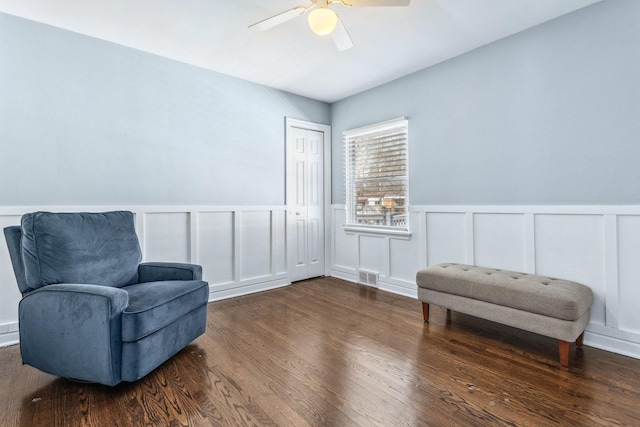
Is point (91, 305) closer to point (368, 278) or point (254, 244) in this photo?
point (254, 244)

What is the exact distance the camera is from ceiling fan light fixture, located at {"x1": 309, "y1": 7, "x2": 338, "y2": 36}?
1.96 m

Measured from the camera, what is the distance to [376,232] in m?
3.94

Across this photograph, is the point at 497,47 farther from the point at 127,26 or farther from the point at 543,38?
the point at 127,26

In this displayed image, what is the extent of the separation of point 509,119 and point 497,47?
67 cm

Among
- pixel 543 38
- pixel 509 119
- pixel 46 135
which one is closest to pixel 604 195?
pixel 509 119

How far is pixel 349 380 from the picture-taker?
190 cm

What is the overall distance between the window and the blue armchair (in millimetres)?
2324

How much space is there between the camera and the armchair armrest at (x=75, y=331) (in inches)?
67.7

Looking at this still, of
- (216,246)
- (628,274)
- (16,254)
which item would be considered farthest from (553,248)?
(16,254)

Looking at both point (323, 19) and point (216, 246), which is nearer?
point (323, 19)

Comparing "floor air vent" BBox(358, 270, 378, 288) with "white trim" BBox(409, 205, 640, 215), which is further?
"floor air vent" BBox(358, 270, 378, 288)

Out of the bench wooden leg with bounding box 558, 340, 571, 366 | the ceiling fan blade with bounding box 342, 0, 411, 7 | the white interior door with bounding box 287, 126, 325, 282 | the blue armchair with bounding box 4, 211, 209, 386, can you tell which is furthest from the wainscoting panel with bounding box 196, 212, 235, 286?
the bench wooden leg with bounding box 558, 340, 571, 366

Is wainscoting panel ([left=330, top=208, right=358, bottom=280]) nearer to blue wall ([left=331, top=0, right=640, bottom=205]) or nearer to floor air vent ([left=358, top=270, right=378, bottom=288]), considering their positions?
floor air vent ([left=358, top=270, right=378, bottom=288])

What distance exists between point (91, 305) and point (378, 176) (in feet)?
10.2
